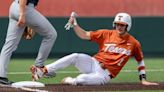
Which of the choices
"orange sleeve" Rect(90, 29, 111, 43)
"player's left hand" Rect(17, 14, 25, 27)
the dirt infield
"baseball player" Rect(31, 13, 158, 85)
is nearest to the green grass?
A: "baseball player" Rect(31, 13, 158, 85)

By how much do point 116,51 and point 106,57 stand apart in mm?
169

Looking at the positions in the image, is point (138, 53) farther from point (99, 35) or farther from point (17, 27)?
point (17, 27)

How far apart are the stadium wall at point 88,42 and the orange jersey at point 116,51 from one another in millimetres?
7836

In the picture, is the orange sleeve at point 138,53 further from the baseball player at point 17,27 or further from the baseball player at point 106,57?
the baseball player at point 17,27

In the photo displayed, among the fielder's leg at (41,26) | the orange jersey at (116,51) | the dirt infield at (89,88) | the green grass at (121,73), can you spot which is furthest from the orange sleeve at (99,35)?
the green grass at (121,73)

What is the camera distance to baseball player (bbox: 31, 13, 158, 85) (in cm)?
1033

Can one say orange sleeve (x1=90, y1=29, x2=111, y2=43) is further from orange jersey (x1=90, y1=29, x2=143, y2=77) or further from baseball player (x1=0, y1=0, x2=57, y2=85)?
baseball player (x1=0, y1=0, x2=57, y2=85)

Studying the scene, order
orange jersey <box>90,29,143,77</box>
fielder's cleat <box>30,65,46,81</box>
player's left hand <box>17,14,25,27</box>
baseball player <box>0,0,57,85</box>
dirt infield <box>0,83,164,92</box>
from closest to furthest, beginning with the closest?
dirt infield <box>0,83,164,92</box> → player's left hand <box>17,14,25,27</box> → baseball player <box>0,0,57,85</box> → fielder's cleat <box>30,65,46,81</box> → orange jersey <box>90,29,143,77</box>

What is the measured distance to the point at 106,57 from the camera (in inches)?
412

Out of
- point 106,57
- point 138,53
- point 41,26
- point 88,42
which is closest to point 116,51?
point 106,57

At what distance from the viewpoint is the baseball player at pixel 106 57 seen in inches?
407

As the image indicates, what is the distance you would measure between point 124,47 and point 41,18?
128cm

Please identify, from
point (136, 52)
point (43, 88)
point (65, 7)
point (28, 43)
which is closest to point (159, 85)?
point (136, 52)

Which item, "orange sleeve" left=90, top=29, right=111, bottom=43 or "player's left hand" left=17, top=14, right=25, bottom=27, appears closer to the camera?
"player's left hand" left=17, top=14, right=25, bottom=27
